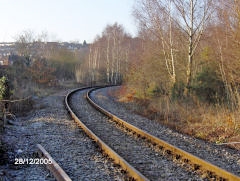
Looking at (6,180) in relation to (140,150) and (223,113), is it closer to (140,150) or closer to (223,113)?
(140,150)

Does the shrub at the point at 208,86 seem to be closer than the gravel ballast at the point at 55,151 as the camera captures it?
No

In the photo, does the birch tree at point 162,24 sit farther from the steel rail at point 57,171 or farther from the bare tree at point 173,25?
the steel rail at point 57,171

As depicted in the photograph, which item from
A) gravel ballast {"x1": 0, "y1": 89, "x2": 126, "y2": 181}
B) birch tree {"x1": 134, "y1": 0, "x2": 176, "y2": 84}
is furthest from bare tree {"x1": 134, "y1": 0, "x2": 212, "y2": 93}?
gravel ballast {"x1": 0, "y1": 89, "x2": 126, "y2": 181}

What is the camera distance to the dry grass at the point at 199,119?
1011 centimetres

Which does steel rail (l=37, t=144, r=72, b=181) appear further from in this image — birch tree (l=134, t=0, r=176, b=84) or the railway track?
birch tree (l=134, t=0, r=176, b=84)

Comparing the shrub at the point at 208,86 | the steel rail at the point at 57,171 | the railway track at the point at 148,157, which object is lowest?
the railway track at the point at 148,157

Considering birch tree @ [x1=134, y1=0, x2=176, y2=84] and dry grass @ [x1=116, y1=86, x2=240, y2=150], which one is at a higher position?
birch tree @ [x1=134, y1=0, x2=176, y2=84]

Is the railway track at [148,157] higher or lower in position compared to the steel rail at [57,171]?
lower

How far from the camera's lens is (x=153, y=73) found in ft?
67.2

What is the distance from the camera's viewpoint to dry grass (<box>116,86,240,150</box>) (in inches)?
398

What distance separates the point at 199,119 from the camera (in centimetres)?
1270

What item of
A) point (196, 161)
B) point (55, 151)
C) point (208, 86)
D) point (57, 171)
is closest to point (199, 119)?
point (208, 86)

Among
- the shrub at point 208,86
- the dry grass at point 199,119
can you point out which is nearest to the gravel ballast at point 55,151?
the dry grass at point 199,119

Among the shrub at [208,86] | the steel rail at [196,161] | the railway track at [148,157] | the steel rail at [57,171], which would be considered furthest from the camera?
the shrub at [208,86]
